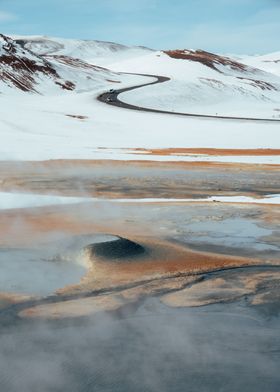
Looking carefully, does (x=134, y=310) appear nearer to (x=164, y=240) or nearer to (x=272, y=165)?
(x=164, y=240)

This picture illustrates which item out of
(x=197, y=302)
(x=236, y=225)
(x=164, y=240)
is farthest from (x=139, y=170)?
(x=197, y=302)

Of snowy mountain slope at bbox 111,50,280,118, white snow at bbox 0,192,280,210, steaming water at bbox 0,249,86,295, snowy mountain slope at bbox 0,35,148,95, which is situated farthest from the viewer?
snowy mountain slope at bbox 0,35,148,95

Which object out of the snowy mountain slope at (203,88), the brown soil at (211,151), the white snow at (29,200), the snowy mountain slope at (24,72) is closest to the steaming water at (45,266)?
the white snow at (29,200)

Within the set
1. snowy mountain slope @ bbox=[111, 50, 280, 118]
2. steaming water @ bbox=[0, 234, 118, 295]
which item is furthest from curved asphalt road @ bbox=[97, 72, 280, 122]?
steaming water @ bbox=[0, 234, 118, 295]

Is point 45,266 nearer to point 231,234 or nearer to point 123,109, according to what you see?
point 231,234

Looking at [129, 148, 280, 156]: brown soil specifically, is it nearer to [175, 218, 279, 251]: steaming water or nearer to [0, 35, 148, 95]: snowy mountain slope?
[175, 218, 279, 251]: steaming water
